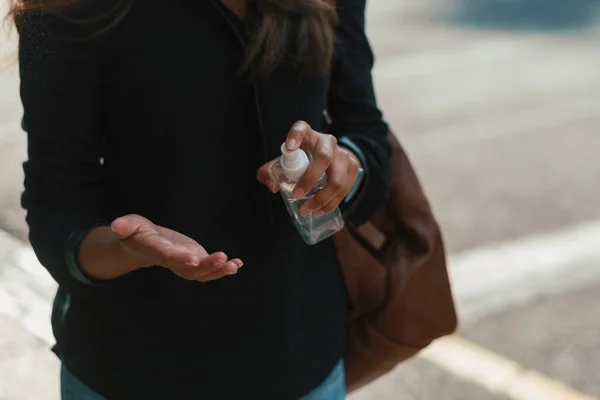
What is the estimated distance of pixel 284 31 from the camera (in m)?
1.30

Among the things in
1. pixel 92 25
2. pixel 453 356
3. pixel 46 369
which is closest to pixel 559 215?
pixel 453 356

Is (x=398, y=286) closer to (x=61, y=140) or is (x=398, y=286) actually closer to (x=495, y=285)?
(x=61, y=140)

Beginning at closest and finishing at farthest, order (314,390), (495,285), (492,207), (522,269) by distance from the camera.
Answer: (314,390) → (495,285) → (522,269) → (492,207)

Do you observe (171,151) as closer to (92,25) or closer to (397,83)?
(92,25)

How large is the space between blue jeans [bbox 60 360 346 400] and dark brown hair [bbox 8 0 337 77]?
1.72 ft

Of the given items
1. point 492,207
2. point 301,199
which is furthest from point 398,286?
point 492,207

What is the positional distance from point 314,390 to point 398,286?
274 millimetres

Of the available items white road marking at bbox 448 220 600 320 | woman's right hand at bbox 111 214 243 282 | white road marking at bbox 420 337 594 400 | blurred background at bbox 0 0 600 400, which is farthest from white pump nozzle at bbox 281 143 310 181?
white road marking at bbox 448 220 600 320

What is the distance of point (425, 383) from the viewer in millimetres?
3117

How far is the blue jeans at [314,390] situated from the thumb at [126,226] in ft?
1.20

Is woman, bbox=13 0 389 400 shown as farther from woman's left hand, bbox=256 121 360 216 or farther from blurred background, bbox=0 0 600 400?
blurred background, bbox=0 0 600 400

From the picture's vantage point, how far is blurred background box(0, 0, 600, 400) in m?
→ 3.17

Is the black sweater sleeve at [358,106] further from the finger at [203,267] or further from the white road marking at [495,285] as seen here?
the white road marking at [495,285]

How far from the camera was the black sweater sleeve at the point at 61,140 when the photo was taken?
44.2 inches
